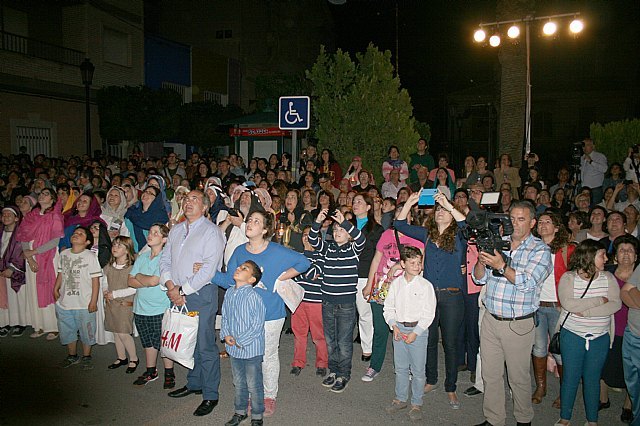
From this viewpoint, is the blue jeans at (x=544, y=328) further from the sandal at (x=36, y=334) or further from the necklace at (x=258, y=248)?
the sandal at (x=36, y=334)

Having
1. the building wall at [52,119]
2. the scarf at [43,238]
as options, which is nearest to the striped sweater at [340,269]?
the scarf at [43,238]

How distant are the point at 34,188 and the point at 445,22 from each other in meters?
35.5

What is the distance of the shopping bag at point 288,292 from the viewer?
5.29m

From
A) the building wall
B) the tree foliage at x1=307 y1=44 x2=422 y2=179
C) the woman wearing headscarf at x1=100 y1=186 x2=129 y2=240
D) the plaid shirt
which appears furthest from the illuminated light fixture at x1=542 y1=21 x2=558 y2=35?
the building wall

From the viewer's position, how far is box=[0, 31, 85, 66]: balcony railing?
20298 mm

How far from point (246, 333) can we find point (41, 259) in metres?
4.21

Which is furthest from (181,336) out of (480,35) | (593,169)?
(480,35)

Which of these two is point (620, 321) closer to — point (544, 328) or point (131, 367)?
point (544, 328)

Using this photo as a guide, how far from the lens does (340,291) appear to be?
6070mm

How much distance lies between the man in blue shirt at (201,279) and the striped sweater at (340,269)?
1.19m

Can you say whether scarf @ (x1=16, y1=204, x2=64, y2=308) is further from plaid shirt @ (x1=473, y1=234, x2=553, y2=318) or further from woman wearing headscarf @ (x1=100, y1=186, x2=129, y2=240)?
plaid shirt @ (x1=473, y1=234, x2=553, y2=318)

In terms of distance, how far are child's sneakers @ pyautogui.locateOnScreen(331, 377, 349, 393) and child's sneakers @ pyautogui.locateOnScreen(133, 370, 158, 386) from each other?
199 cm

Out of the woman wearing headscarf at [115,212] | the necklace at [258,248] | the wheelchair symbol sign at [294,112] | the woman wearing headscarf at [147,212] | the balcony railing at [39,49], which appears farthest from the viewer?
the balcony railing at [39,49]

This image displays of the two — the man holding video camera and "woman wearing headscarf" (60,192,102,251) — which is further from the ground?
"woman wearing headscarf" (60,192,102,251)
